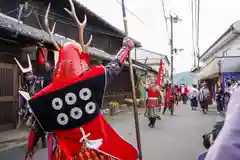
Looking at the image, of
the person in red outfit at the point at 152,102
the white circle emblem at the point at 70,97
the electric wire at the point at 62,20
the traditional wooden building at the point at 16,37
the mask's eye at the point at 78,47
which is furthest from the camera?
the person in red outfit at the point at 152,102

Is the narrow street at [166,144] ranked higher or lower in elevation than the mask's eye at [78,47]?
lower

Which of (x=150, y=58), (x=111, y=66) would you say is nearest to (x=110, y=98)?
(x=111, y=66)

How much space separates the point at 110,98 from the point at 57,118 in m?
15.4

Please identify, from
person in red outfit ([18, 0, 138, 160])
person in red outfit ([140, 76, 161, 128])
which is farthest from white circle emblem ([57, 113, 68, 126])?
person in red outfit ([140, 76, 161, 128])

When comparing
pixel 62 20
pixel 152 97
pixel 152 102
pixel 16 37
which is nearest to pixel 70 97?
pixel 16 37

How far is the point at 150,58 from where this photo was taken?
165 ft

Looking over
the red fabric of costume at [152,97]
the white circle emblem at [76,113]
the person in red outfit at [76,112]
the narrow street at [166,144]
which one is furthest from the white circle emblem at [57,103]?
the red fabric of costume at [152,97]

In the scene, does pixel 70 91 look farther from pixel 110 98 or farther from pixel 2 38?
pixel 110 98

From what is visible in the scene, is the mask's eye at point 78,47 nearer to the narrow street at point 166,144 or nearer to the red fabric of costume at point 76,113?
the red fabric of costume at point 76,113

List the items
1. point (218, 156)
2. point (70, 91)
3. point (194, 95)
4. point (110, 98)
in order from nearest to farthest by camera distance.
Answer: point (218, 156) < point (70, 91) < point (110, 98) < point (194, 95)

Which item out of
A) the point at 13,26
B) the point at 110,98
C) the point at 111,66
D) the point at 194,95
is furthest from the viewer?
the point at 194,95

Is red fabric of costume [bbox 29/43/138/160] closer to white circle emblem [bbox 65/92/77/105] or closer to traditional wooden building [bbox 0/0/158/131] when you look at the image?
white circle emblem [bbox 65/92/77/105]

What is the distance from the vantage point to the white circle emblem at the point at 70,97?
3164 millimetres

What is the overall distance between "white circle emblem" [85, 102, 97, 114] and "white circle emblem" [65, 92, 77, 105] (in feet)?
0.46
